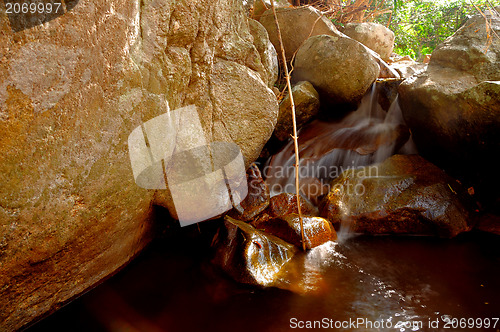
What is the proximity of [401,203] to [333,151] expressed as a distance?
1806mm

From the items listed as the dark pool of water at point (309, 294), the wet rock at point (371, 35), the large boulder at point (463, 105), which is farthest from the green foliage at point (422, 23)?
the dark pool of water at point (309, 294)

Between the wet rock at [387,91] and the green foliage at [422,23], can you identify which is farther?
the green foliage at [422,23]

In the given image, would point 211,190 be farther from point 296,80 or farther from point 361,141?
point 296,80

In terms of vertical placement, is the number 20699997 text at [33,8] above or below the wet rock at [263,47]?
above

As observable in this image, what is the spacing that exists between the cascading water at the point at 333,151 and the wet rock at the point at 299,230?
3.40 ft

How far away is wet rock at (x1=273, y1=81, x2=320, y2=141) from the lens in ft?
18.1

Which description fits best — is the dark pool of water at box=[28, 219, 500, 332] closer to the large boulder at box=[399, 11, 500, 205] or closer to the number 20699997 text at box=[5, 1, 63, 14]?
the large boulder at box=[399, 11, 500, 205]

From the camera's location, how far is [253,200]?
446 centimetres

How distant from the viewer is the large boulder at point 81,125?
5.80ft

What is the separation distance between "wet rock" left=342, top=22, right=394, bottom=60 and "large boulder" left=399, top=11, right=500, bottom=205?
12.1 feet

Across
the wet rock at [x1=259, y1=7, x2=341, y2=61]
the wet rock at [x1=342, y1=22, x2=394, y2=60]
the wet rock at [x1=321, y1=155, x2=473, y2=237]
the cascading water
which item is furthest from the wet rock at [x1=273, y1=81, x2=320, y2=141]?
the wet rock at [x1=342, y1=22, x2=394, y2=60]

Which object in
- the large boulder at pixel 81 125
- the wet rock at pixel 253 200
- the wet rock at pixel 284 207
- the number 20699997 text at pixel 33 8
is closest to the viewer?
the number 20699997 text at pixel 33 8

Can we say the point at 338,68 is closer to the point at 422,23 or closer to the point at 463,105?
the point at 463,105

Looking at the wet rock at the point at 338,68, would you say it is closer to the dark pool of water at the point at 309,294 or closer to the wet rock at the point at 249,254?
the dark pool of water at the point at 309,294
